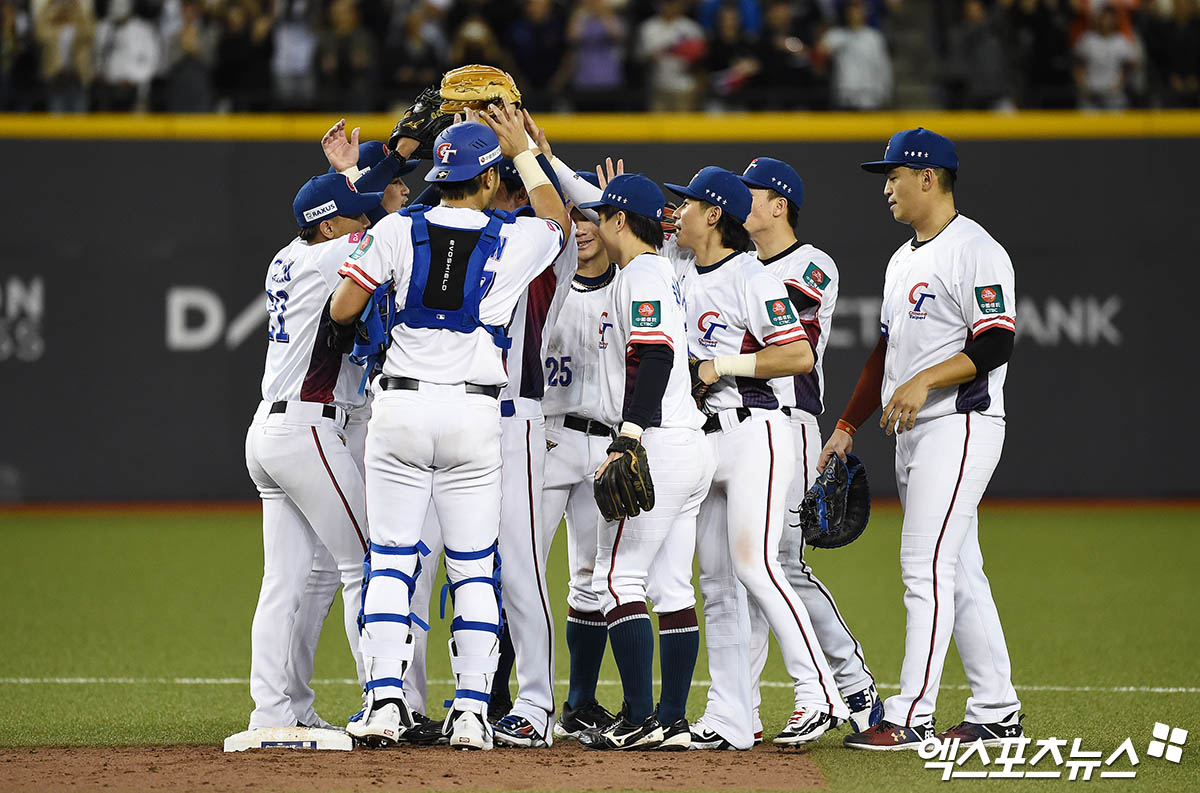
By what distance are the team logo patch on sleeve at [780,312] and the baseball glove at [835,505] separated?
0.75 meters

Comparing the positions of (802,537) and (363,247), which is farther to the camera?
(802,537)

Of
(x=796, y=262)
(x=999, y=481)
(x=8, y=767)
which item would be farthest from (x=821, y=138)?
(x=8, y=767)

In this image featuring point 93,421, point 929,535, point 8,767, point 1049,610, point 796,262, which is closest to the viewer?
point 8,767

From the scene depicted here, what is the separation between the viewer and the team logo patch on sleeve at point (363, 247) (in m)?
5.51

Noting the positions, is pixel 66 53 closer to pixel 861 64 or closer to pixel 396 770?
pixel 861 64

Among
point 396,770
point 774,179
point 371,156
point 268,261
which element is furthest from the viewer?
point 268,261

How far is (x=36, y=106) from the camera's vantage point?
15.0 metres

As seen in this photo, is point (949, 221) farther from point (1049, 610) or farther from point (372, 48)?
point (372, 48)

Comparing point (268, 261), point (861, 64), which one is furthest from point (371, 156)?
point (861, 64)

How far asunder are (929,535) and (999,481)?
9.78 metres

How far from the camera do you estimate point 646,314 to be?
18.4 ft

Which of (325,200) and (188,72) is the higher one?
(188,72)

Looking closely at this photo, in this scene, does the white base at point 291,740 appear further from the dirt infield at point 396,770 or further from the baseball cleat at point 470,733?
the baseball cleat at point 470,733

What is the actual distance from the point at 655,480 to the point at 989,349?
4.59ft
